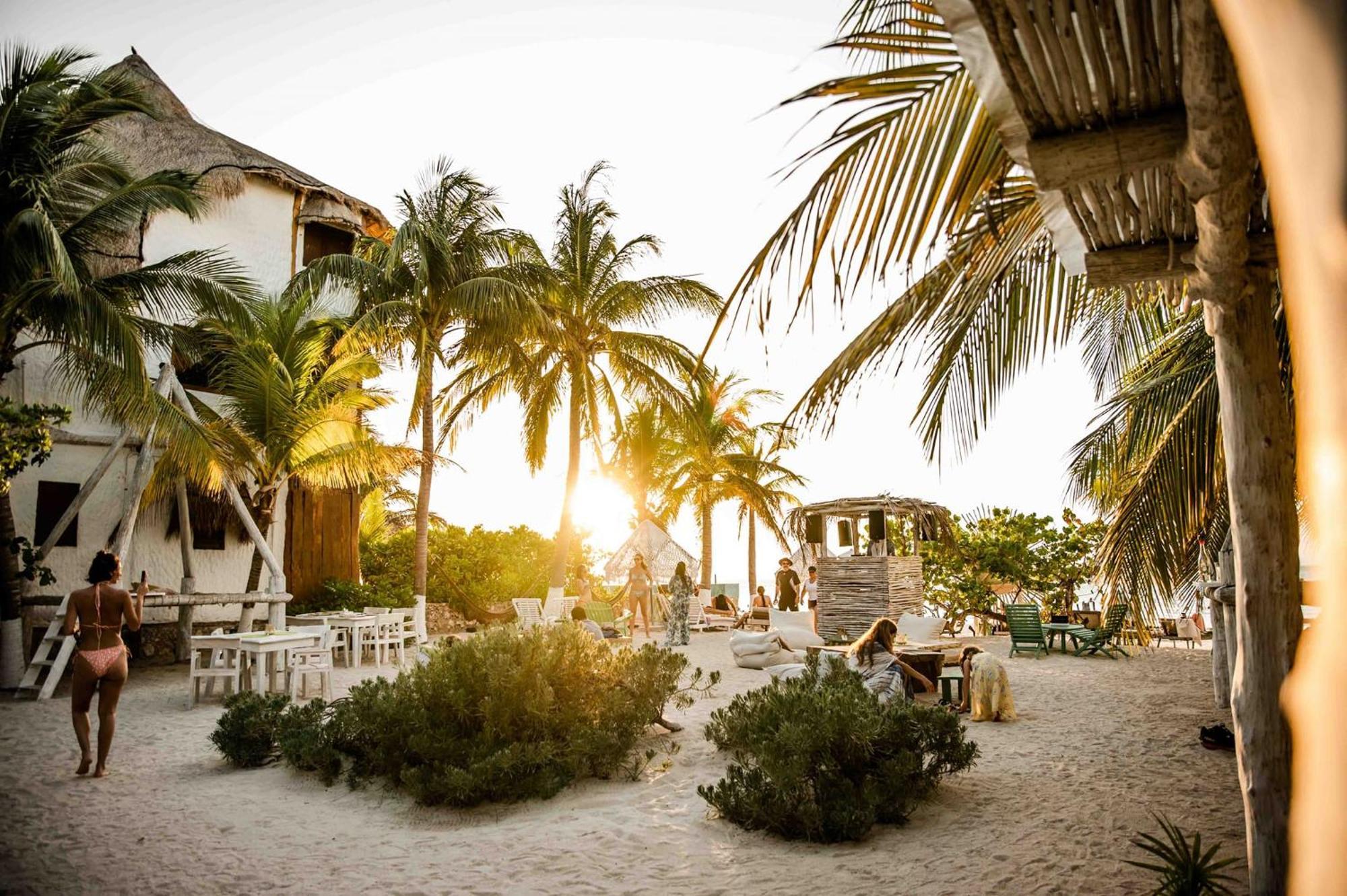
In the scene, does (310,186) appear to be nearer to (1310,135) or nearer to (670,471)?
(670,471)

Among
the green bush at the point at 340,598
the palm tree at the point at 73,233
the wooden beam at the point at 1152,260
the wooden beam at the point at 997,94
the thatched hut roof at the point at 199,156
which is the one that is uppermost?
the thatched hut roof at the point at 199,156

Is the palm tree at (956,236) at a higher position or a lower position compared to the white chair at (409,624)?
higher

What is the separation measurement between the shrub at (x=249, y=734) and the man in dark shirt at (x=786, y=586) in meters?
11.8

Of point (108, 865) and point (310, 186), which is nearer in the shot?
point (108, 865)

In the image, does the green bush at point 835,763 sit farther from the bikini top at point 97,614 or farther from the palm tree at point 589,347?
the palm tree at point 589,347

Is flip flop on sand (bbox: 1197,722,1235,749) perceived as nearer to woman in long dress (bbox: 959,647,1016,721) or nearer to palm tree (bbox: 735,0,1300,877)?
woman in long dress (bbox: 959,647,1016,721)

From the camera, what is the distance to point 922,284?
4523 mm

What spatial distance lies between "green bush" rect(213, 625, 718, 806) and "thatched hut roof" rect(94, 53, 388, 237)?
42.2ft

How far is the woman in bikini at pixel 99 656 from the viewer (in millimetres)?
6492

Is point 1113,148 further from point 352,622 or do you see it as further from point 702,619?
point 702,619

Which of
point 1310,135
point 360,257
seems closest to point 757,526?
point 360,257

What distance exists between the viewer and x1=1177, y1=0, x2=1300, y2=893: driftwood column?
3.48m

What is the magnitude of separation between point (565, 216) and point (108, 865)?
52.7ft

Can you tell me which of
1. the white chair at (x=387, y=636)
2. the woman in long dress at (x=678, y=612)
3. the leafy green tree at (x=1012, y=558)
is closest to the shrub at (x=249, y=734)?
the white chair at (x=387, y=636)
